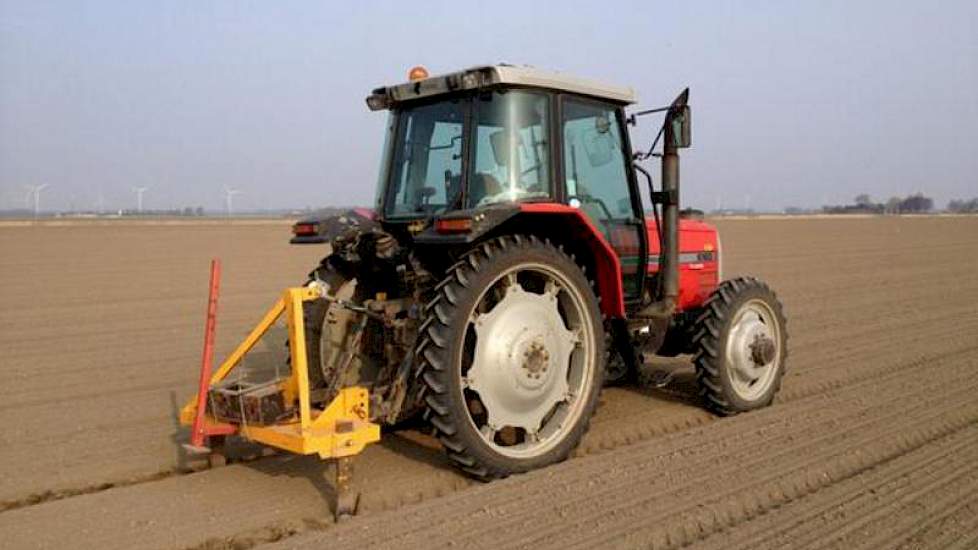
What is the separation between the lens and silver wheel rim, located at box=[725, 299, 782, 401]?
586cm

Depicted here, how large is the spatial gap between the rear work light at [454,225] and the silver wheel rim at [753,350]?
96.5 inches

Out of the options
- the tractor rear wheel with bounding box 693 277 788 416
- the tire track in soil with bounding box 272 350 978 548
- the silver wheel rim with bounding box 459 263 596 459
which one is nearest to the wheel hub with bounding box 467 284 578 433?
the silver wheel rim with bounding box 459 263 596 459

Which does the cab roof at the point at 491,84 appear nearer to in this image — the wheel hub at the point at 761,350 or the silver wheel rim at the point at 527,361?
the silver wheel rim at the point at 527,361

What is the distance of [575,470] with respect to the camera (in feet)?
15.2

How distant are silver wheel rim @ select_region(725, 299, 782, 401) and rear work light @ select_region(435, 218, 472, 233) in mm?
2450

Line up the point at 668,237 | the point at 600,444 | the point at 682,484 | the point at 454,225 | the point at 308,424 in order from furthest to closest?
the point at 668,237 < the point at 600,444 < the point at 682,484 < the point at 454,225 < the point at 308,424

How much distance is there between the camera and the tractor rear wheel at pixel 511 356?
4238 mm

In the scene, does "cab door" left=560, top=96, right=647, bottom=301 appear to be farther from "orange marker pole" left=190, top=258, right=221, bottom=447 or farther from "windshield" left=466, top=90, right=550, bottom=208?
"orange marker pole" left=190, top=258, right=221, bottom=447

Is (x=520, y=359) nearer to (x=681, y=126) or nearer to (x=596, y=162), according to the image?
(x=596, y=162)

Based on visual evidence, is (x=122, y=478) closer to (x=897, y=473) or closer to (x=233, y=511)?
(x=233, y=511)

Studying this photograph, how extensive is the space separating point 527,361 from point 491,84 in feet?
5.02

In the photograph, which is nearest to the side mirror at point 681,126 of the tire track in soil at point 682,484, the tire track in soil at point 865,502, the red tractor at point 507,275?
the red tractor at point 507,275

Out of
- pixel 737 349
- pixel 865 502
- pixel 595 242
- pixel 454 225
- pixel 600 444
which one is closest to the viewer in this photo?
pixel 865 502

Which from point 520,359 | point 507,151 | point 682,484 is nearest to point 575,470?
point 682,484
